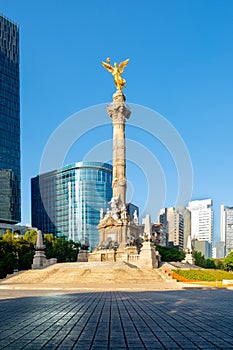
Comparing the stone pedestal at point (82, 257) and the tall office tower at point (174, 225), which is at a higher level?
the stone pedestal at point (82, 257)

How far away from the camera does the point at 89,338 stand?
27.9 ft

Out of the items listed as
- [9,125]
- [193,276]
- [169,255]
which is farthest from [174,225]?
[193,276]

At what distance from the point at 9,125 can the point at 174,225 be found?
101 meters

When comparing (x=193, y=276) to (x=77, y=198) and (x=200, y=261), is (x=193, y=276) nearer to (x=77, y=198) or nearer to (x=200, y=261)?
(x=200, y=261)

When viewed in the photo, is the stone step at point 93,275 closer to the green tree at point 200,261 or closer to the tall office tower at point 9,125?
the green tree at point 200,261

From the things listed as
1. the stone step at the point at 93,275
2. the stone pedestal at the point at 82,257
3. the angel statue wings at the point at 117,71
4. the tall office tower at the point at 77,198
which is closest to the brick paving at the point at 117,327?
the stone step at the point at 93,275

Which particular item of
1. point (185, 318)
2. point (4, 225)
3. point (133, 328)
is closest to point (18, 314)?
point (133, 328)

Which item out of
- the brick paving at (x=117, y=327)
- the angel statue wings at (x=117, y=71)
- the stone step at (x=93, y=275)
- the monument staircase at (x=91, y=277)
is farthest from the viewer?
the angel statue wings at (x=117, y=71)

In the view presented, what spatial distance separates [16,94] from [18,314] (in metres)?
101

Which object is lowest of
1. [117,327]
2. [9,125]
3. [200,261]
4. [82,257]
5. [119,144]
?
[200,261]

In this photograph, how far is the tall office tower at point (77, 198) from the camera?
379ft

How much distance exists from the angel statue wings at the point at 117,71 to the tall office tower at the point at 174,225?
402 ft

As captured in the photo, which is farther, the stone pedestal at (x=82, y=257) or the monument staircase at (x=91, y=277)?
the stone pedestal at (x=82, y=257)

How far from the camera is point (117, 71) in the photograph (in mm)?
60625
